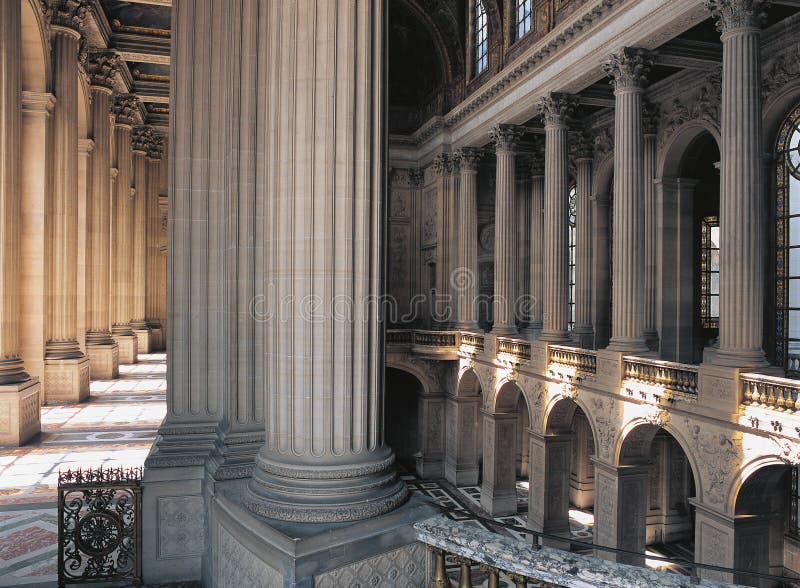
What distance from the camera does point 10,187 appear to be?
16.4 metres

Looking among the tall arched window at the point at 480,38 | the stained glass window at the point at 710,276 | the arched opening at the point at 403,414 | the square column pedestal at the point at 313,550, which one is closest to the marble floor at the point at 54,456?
the square column pedestal at the point at 313,550

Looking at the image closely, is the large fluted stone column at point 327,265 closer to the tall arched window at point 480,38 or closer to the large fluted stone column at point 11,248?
the large fluted stone column at point 11,248

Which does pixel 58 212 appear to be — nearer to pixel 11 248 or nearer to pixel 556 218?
pixel 11 248

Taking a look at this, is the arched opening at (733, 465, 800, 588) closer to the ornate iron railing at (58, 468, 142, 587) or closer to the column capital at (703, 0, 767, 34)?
the column capital at (703, 0, 767, 34)

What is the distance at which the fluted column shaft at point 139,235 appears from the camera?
38.1m

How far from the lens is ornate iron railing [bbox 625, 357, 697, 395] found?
42.2ft

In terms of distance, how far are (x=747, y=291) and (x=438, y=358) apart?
14.0 metres

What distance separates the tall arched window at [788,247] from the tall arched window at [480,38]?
11.4 m

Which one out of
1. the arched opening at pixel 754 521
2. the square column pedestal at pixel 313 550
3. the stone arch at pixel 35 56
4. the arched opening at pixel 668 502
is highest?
the stone arch at pixel 35 56

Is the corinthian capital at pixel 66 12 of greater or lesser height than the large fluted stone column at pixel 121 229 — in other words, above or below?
above

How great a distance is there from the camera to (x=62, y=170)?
70.6 ft

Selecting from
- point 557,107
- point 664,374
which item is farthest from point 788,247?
point 557,107

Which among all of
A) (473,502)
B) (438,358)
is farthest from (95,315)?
(473,502)

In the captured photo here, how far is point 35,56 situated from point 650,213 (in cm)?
1875
